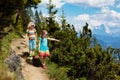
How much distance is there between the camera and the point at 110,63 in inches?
919

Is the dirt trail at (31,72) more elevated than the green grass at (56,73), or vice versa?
the dirt trail at (31,72)

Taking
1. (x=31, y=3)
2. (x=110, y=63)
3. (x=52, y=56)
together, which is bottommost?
(x=110, y=63)

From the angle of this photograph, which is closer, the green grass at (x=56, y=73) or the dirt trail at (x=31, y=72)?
the dirt trail at (x=31, y=72)

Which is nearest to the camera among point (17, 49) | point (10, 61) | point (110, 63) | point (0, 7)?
point (0, 7)

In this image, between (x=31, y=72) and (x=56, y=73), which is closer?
(x=31, y=72)

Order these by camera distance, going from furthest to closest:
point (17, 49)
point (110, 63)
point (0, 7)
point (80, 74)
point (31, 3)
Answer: point (31, 3), point (110, 63), point (80, 74), point (17, 49), point (0, 7)

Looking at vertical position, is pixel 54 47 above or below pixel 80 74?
above

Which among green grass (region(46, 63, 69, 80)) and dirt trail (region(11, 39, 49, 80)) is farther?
green grass (region(46, 63, 69, 80))

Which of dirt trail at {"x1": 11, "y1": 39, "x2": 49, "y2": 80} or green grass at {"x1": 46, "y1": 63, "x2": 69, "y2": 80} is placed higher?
dirt trail at {"x1": 11, "y1": 39, "x2": 49, "y2": 80}

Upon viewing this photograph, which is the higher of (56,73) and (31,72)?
(31,72)

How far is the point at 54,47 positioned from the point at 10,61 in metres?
8.07

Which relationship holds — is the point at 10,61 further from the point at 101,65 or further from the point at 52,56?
the point at 101,65

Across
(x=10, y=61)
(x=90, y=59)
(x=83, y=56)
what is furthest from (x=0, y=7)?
(x=90, y=59)

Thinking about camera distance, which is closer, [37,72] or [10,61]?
[10,61]
